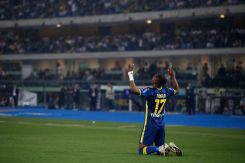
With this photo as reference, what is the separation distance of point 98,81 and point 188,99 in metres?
10.7

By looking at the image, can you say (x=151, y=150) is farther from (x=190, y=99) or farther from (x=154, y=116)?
(x=190, y=99)

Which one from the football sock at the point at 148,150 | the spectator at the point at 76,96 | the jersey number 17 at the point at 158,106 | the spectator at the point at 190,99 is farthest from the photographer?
the spectator at the point at 76,96

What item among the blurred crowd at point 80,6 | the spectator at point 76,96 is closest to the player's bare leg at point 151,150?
the spectator at point 76,96

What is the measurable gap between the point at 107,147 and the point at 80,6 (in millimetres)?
40489

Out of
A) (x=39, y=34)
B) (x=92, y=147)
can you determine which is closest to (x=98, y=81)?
(x=39, y=34)

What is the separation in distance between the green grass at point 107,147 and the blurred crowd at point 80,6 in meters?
26.8

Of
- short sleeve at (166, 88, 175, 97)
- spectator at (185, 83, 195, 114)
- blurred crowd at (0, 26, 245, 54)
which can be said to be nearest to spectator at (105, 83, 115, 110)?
spectator at (185, 83, 195, 114)

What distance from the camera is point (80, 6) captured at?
55.3m

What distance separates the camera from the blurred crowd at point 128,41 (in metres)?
46.0

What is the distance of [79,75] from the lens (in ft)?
163

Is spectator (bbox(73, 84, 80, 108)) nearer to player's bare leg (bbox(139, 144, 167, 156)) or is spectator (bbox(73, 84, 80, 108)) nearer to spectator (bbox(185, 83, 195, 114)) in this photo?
spectator (bbox(185, 83, 195, 114))

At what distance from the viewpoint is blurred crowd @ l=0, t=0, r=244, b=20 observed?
48.9 meters

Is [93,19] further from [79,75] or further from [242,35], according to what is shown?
[242,35]

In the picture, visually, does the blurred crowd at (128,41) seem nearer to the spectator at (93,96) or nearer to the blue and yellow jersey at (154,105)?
the spectator at (93,96)
